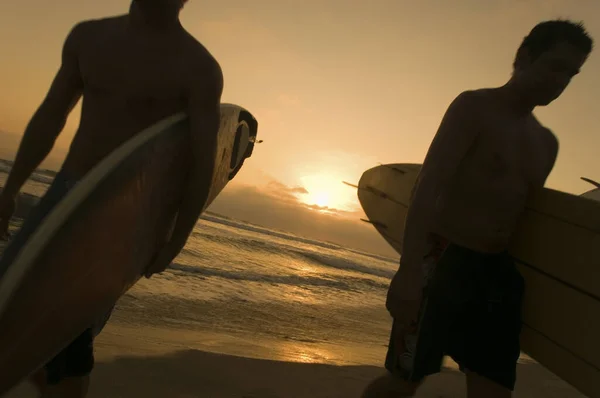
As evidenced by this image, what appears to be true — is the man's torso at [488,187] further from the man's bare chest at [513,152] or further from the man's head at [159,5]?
the man's head at [159,5]

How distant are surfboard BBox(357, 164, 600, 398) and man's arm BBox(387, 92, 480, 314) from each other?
658 mm

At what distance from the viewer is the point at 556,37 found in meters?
1.91

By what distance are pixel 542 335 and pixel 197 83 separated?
6.66ft

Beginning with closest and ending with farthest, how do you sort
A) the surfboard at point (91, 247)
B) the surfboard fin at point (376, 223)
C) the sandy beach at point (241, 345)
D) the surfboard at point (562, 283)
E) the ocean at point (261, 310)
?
1. the surfboard at point (91, 247)
2. the surfboard at point (562, 283)
3. the sandy beach at point (241, 345)
4. the surfboard fin at point (376, 223)
5. the ocean at point (261, 310)

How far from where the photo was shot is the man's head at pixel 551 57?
74.8 inches

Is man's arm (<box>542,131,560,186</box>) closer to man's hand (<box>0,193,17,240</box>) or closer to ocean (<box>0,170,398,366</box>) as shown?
man's hand (<box>0,193,17,240</box>)

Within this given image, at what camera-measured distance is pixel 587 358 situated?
210 centimetres

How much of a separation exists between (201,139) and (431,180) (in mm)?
Answer: 881

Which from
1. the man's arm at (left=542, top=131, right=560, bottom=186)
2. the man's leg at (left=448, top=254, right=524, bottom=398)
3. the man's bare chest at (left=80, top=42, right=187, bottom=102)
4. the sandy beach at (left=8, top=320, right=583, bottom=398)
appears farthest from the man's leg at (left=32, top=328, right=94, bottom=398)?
the man's arm at (left=542, top=131, right=560, bottom=186)

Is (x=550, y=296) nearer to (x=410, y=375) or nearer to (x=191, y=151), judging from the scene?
(x=410, y=375)

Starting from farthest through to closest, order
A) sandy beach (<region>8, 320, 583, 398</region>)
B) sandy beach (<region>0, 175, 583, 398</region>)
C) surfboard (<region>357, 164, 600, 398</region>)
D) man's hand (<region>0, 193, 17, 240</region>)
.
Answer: sandy beach (<region>0, 175, 583, 398</region>)
sandy beach (<region>8, 320, 583, 398</region>)
surfboard (<region>357, 164, 600, 398</region>)
man's hand (<region>0, 193, 17, 240</region>)

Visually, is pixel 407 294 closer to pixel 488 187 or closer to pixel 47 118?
pixel 488 187

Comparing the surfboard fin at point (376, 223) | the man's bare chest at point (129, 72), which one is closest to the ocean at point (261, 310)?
the surfboard fin at point (376, 223)

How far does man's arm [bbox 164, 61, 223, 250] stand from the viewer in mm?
1626
